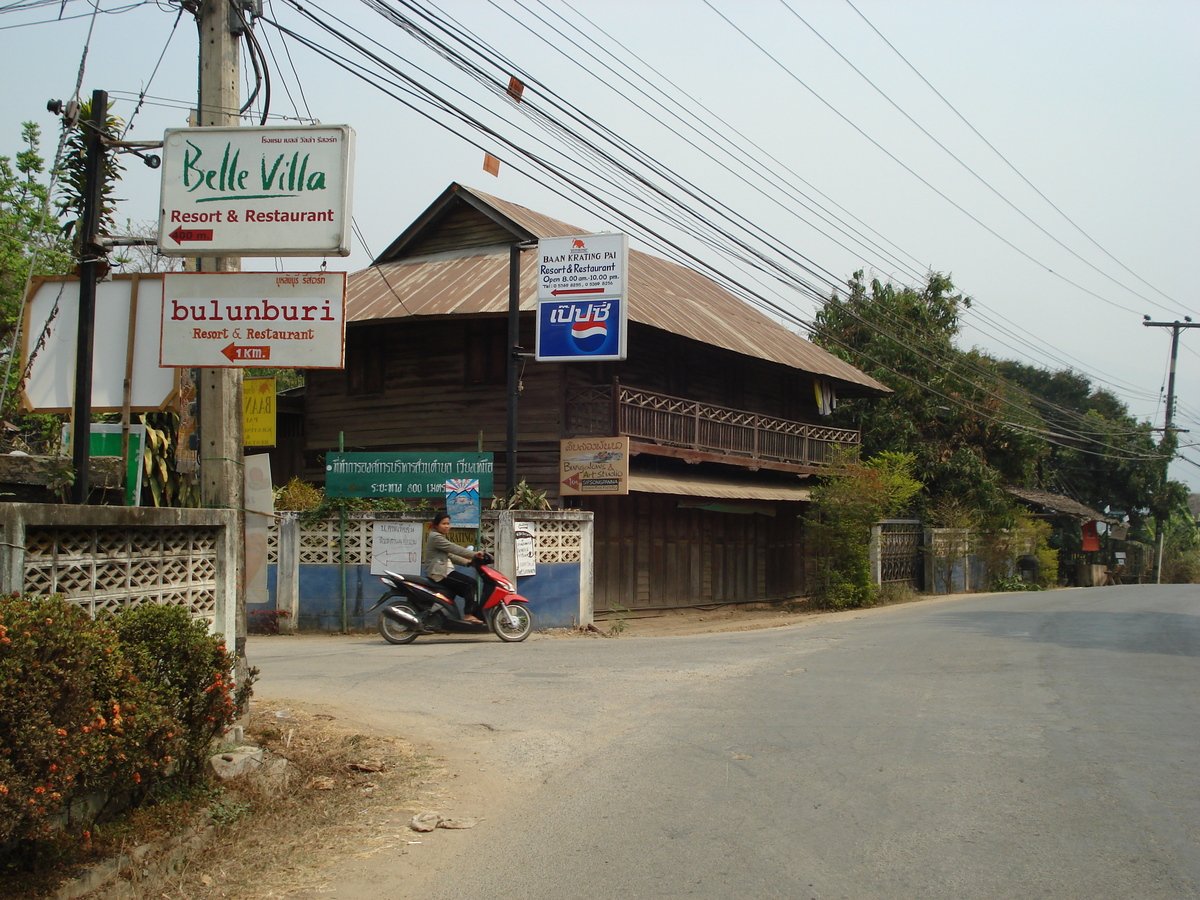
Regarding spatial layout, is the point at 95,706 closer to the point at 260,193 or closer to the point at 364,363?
the point at 260,193

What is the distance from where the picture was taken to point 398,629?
1385cm

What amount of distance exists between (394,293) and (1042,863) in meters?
17.3

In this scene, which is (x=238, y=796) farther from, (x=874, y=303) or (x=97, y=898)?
(x=874, y=303)

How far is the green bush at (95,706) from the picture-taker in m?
3.95

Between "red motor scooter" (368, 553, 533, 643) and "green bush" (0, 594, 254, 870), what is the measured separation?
26.1 ft

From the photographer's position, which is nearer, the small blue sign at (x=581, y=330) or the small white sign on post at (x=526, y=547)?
the small white sign on post at (x=526, y=547)

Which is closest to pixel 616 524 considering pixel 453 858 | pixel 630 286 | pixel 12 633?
pixel 630 286

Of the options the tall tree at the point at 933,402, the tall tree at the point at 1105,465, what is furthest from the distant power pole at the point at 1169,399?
the tall tree at the point at 933,402

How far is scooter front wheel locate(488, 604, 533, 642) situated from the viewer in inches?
551

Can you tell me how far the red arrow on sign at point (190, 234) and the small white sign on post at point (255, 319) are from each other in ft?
0.93

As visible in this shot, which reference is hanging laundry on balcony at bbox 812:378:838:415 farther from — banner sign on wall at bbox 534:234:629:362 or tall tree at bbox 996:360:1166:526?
tall tree at bbox 996:360:1166:526

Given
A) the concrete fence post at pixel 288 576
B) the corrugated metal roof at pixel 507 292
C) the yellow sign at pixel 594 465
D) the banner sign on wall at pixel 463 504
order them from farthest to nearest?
1. the corrugated metal roof at pixel 507 292
2. the yellow sign at pixel 594 465
3. the concrete fence post at pixel 288 576
4. the banner sign on wall at pixel 463 504

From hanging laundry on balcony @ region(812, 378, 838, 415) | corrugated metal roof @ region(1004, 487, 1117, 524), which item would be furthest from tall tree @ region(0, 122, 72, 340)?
corrugated metal roof @ region(1004, 487, 1117, 524)

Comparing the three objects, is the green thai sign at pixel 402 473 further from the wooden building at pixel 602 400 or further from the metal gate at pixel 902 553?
the metal gate at pixel 902 553
